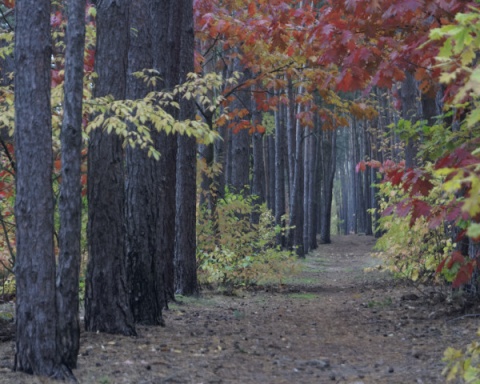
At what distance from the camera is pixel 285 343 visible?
26.2ft

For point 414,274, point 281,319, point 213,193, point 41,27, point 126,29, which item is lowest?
point 281,319

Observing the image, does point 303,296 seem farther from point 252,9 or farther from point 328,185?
point 328,185

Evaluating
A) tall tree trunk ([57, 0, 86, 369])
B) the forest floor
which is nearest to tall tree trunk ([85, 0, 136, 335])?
the forest floor

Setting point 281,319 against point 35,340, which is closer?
point 35,340

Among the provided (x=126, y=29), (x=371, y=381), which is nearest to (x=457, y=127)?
(x=371, y=381)

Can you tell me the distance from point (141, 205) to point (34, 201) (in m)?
3.06

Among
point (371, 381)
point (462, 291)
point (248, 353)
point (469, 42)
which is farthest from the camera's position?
point (462, 291)

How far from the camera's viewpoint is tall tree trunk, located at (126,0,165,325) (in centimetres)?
807

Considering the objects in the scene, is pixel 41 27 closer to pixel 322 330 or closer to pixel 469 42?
pixel 469 42

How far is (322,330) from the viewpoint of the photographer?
9094 mm

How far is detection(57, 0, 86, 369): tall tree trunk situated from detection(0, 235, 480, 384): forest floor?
453 millimetres

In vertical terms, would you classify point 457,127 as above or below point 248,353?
above

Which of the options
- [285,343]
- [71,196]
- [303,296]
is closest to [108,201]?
[71,196]

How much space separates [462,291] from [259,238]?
268 inches
